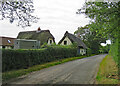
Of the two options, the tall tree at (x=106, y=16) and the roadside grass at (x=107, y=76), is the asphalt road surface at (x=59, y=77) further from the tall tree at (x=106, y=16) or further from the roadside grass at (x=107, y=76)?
the tall tree at (x=106, y=16)

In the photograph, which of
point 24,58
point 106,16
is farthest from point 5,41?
point 106,16

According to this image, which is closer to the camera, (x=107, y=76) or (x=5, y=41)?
(x=107, y=76)

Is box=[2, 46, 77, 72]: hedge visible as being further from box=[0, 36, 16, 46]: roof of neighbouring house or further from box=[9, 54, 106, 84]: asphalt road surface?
box=[0, 36, 16, 46]: roof of neighbouring house

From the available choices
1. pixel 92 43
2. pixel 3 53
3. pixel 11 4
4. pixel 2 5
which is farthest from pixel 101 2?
pixel 92 43

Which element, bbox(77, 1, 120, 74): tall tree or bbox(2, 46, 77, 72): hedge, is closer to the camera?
bbox(77, 1, 120, 74): tall tree

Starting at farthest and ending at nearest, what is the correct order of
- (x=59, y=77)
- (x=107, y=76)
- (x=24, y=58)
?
(x=24, y=58) < (x=59, y=77) < (x=107, y=76)

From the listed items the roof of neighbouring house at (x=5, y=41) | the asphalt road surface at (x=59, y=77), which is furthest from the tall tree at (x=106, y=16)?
the roof of neighbouring house at (x=5, y=41)

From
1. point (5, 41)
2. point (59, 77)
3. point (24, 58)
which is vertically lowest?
point (59, 77)

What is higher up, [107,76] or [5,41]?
[5,41]

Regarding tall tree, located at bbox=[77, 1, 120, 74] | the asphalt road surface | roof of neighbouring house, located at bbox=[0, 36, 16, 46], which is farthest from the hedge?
roof of neighbouring house, located at bbox=[0, 36, 16, 46]

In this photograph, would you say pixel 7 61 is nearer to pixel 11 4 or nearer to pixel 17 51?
pixel 17 51

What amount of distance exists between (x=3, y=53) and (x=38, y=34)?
26753 millimetres

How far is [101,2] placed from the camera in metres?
7.52

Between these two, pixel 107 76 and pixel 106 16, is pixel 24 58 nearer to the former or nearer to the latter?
pixel 107 76
